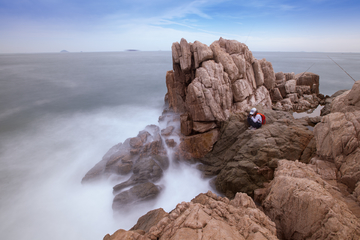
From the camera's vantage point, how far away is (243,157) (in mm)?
10461

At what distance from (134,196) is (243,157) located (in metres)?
7.54

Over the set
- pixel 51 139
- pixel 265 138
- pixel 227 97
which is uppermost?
pixel 227 97

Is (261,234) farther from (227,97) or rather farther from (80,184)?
(80,184)

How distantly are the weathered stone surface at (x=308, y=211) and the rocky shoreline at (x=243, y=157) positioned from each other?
0.09ft

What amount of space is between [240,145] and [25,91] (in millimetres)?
40312

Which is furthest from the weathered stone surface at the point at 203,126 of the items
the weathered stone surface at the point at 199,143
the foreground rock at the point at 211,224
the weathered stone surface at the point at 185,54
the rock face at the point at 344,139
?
the foreground rock at the point at 211,224

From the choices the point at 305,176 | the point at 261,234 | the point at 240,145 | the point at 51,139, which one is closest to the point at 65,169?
the point at 51,139

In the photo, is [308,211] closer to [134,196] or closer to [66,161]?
[134,196]

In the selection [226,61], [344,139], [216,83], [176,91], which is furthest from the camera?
[176,91]

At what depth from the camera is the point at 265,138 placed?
10711 millimetres

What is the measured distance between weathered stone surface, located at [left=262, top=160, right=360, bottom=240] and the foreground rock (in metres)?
1.05

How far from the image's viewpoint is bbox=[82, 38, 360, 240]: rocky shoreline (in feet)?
16.9

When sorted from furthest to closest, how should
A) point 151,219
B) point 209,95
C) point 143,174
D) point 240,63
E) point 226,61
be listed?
point 240,63, point 226,61, point 209,95, point 143,174, point 151,219

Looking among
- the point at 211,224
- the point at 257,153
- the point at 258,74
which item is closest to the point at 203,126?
the point at 257,153
